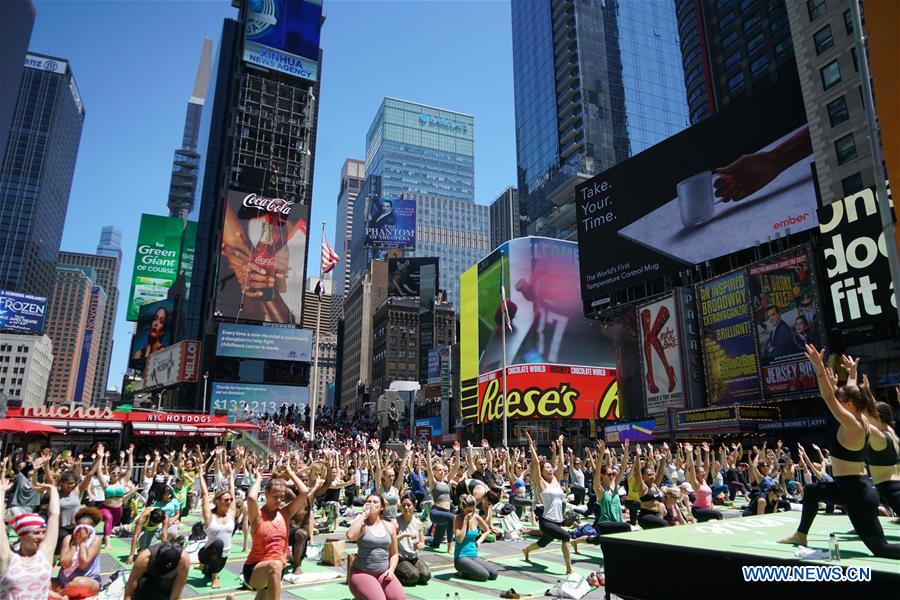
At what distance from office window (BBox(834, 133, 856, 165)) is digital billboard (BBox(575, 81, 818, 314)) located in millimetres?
2490

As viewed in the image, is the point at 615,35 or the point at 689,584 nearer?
the point at 689,584

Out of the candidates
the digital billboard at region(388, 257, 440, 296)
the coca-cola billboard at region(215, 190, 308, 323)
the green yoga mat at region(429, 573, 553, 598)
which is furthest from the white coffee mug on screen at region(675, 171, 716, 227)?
the digital billboard at region(388, 257, 440, 296)

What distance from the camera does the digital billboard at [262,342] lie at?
72250 mm

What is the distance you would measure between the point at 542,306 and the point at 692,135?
28156 mm

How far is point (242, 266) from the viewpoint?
72688mm

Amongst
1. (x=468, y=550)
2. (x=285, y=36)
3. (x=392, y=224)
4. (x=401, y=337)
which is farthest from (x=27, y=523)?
(x=401, y=337)

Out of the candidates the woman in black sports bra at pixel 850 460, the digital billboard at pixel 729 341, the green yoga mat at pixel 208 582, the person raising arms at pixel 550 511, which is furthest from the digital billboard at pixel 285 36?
the woman in black sports bra at pixel 850 460

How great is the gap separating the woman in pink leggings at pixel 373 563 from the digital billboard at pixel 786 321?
135 feet

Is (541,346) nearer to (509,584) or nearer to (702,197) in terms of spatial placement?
(702,197)

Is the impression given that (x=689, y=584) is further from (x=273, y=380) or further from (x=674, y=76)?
(x=674, y=76)

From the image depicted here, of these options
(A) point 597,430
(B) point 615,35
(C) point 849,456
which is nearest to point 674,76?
(B) point 615,35

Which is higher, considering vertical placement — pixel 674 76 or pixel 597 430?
pixel 674 76

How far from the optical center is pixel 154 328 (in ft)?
322

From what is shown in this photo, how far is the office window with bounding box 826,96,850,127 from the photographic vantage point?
4322 centimetres
